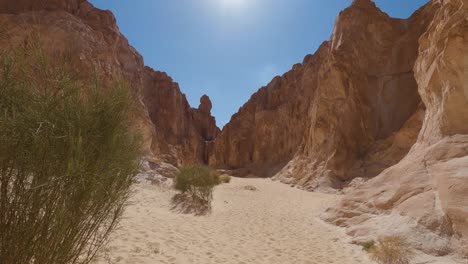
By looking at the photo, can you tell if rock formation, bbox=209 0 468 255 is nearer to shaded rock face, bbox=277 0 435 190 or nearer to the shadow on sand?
shaded rock face, bbox=277 0 435 190

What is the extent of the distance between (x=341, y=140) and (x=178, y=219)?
14662 millimetres

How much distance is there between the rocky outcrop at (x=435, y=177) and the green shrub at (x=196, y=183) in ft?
16.5

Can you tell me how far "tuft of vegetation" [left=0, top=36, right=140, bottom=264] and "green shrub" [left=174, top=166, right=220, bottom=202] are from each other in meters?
9.68

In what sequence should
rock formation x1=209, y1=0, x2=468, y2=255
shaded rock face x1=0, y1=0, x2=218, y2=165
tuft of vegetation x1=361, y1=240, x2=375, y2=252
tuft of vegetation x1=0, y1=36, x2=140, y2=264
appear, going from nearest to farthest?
tuft of vegetation x1=0, y1=36, x2=140, y2=264, shaded rock face x1=0, y1=0, x2=218, y2=165, tuft of vegetation x1=361, y1=240, x2=375, y2=252, rock formation x1=209, y1=0, x2=468, y2=255

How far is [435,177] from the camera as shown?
677cm

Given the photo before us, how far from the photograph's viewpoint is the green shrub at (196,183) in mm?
12432

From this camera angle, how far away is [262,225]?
9289mm

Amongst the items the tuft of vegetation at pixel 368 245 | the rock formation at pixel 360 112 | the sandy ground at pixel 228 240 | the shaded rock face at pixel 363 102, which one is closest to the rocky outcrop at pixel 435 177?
the rock formation at pixel 360 112

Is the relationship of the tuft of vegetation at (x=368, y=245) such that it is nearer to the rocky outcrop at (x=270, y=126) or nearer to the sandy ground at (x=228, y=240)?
the sandy ground at (x=228, y=240)

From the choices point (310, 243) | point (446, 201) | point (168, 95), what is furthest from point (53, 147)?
point (168, 95)

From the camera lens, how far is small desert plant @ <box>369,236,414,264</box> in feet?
17.7

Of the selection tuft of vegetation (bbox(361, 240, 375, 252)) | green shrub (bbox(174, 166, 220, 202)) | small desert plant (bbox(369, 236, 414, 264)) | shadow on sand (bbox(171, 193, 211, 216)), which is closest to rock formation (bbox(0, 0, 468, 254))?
small desert plant (bbox(369, 236, 414, 264))

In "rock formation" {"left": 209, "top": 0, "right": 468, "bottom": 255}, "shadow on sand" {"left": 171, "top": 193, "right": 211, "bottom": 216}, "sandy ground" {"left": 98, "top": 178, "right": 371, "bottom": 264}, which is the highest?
"rock formation" {"left": 209, "top": 0, "right": 468, "bottom": 255}

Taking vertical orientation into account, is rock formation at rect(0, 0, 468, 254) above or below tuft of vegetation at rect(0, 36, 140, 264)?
above
